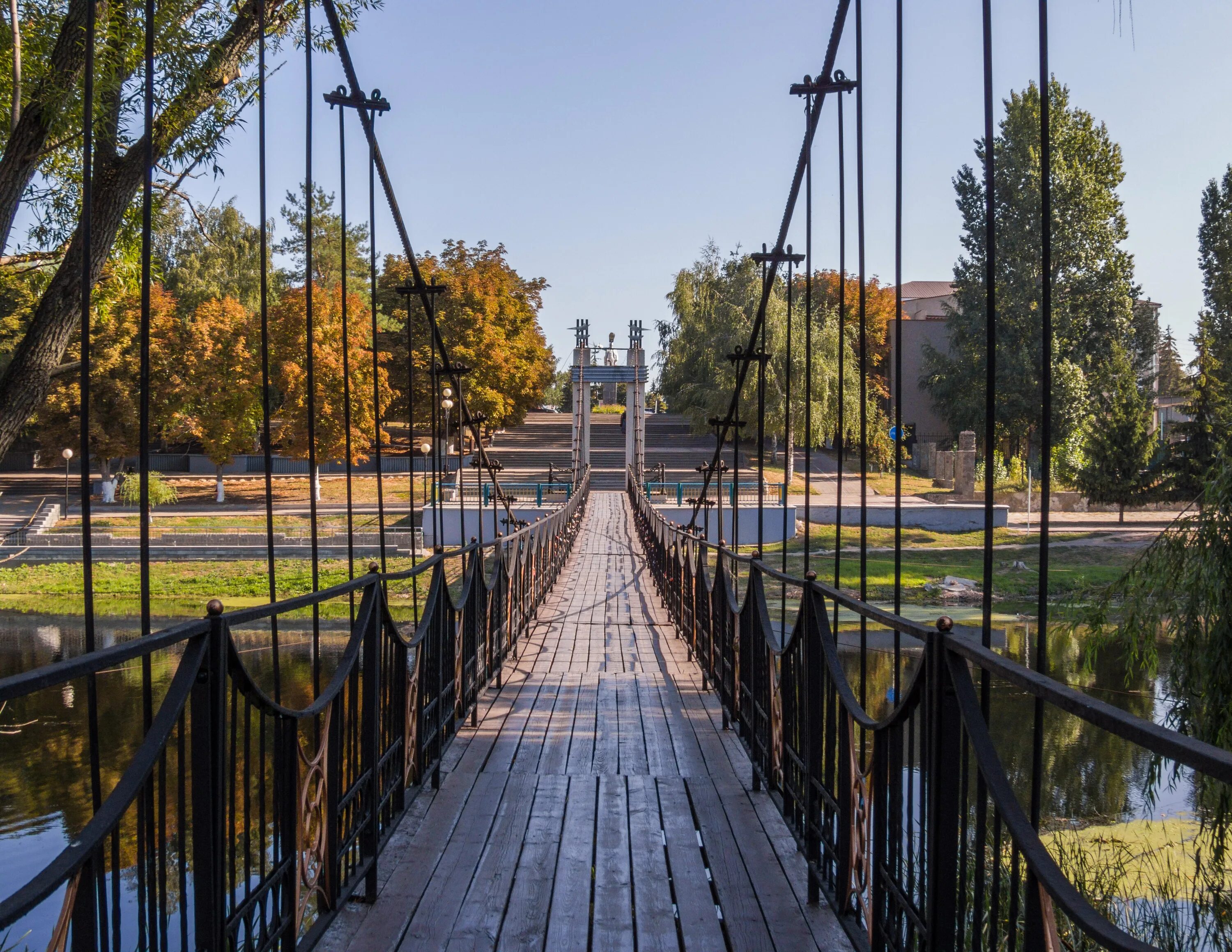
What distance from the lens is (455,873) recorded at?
120 inches

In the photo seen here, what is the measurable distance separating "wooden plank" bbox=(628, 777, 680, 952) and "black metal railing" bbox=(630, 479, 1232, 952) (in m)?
0.40

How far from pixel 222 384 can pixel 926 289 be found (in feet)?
126

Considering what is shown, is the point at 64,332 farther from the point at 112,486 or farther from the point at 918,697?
the point at 112,486

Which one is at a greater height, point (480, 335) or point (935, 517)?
point (480, 335)

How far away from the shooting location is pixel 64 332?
551cm

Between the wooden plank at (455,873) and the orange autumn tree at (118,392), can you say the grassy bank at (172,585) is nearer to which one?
the orange autumn tree at (118,392)

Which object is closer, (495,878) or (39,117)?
(495,878)

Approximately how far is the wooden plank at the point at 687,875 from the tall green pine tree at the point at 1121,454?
78.4ft

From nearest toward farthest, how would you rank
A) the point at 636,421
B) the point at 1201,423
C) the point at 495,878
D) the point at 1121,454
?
the point at 495,878 → the point at 1201,423 → the point at 1121,454 → the point at 636,421

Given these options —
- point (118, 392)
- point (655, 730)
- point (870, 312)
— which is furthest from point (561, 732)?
point (870, 312)

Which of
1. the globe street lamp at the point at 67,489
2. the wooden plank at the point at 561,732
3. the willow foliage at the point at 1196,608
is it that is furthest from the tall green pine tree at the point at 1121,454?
the globe street lamp at the point at 67,489

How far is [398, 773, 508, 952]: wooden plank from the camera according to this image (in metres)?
2.58

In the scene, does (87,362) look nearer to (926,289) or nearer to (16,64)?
(16,64)

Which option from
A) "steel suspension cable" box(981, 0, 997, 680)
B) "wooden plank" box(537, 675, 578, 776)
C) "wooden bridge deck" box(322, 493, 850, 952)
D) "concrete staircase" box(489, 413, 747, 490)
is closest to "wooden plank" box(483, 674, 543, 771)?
"wooden bridge deck" box(322, 493, 850, 952)
